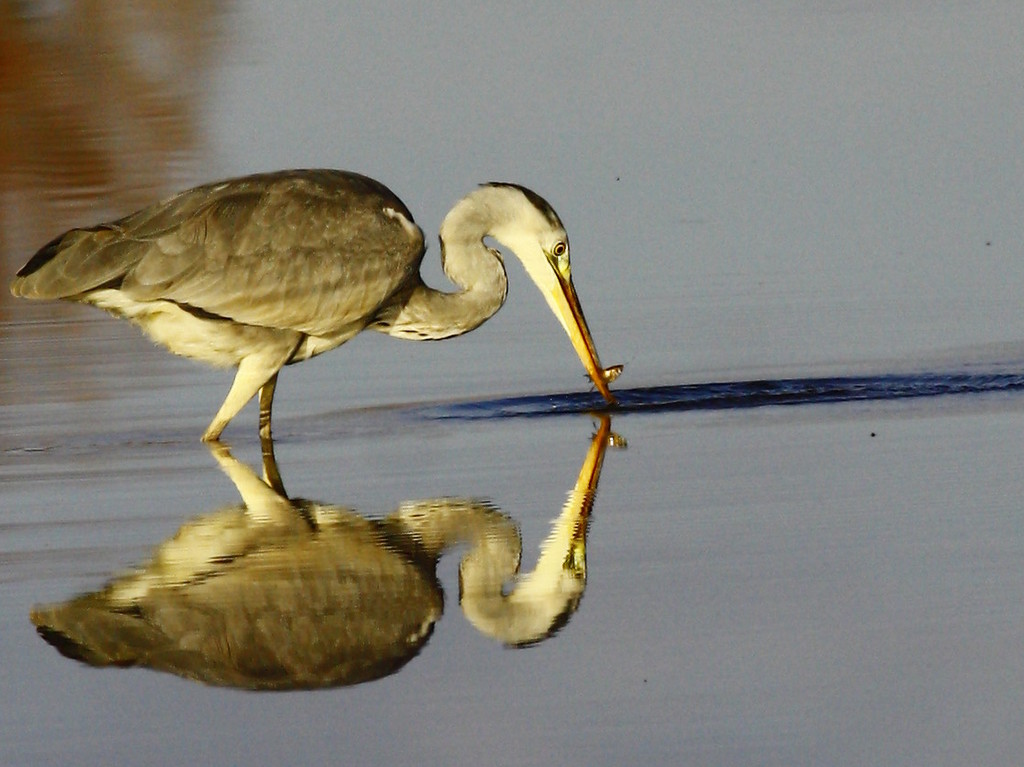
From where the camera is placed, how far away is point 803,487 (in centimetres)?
807

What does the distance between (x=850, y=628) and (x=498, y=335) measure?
18.1 feet

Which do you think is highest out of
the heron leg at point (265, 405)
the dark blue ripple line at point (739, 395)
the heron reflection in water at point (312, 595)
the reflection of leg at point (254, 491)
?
the dark blue ripple line at point (739, 395)

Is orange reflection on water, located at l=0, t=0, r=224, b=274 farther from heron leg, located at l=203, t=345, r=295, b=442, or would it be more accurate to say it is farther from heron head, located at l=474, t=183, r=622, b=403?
heron head, located at l=474, t=183, r=622, b=403

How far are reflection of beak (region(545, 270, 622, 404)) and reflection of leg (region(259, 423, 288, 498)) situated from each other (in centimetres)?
157

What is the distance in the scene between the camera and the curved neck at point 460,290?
10320mm

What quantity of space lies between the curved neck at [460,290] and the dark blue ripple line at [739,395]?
0.58 metres

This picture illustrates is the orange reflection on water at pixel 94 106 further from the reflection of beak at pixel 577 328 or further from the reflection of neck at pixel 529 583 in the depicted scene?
the reflection of neck at pixel 529 583

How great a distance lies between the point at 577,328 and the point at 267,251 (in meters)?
1.66

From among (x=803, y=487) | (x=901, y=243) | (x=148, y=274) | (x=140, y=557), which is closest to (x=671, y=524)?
(x=803, y=487)

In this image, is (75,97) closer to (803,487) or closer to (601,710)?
(803,487)

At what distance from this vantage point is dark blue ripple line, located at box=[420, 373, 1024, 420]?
9812mm

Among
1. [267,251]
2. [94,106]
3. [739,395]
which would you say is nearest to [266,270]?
[267,251]

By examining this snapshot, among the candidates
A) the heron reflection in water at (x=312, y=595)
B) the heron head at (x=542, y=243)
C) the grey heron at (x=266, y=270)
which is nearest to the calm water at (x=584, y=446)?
the heron reflection in water at (x=312, y=595)

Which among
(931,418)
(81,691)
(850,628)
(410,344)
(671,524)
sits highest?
(410,344)
